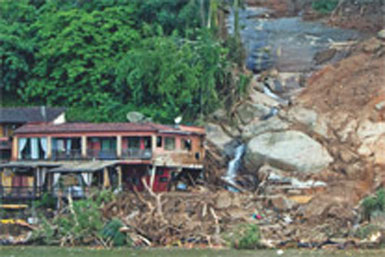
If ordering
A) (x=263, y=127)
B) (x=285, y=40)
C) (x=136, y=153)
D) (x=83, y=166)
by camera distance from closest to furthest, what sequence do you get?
(x=83, y=166), (x=136, y=153), (x=263, y=127), (x=285, y=40)

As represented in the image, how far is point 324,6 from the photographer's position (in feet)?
227

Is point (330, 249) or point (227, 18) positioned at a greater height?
point (227, 18)

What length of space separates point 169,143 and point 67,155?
5.56 metres

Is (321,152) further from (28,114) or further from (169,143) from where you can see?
(28,114)

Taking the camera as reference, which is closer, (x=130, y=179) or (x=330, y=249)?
(x=330, y=249)

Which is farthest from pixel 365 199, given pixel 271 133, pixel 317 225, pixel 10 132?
pixel 10 132

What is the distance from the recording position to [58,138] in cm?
5162

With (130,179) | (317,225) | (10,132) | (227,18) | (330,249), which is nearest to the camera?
(330,249)

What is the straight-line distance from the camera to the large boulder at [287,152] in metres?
49.4

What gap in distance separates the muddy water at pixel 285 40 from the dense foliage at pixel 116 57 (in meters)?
3.87

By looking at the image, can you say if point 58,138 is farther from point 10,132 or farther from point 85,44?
point 85,44

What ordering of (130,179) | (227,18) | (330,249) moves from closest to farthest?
(330,249) < (130,179) < (227,18)

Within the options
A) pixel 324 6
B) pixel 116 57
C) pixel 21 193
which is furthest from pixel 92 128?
pixel 324 6

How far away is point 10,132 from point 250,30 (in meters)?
20.0
